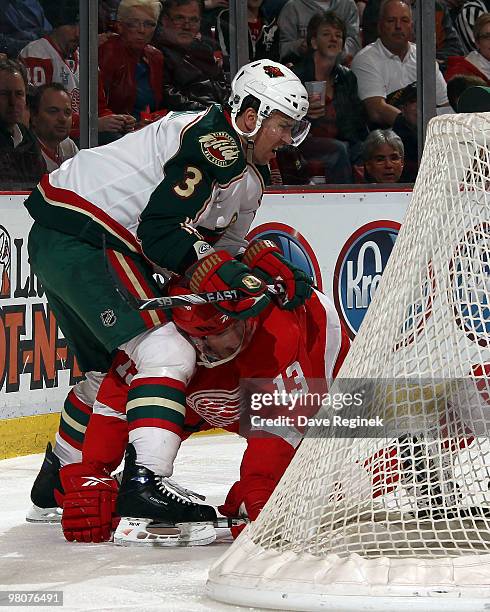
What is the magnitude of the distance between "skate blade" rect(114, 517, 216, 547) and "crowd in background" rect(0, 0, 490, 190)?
6.96 ft

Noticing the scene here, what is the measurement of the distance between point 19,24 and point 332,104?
4.67ft

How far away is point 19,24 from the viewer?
5434 mm

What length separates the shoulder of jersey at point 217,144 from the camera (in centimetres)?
351

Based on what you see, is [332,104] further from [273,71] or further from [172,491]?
[172,491]

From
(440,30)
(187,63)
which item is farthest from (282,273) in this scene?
(440,30)

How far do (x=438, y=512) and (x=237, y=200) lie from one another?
1.14m

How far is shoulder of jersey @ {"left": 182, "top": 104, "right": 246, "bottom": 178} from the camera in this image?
351cm

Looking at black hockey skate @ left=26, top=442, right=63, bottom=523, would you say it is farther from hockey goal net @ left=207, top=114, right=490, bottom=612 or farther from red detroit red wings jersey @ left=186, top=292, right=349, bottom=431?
hockey goal net @ left=207, top=114, right=490, bottom=612

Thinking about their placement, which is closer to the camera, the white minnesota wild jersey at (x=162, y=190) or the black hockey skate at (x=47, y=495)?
the white minnesota wild jersey at (x=162, y=190)

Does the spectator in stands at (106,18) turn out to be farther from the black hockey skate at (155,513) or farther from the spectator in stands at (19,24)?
the black hockey skate at (155,513)

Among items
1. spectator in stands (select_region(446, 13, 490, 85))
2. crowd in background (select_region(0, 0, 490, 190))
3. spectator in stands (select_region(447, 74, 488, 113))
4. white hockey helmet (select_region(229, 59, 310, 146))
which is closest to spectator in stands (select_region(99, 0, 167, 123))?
crowd in background (select_region(0, 0, 490, 190))

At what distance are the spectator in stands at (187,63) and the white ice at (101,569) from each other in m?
2.20

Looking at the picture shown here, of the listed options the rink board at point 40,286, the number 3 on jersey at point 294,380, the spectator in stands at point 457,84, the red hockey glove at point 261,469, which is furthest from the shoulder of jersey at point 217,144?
the spectator in stands at point 457,84

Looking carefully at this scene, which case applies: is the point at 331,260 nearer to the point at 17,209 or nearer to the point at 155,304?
the point at 17,209
